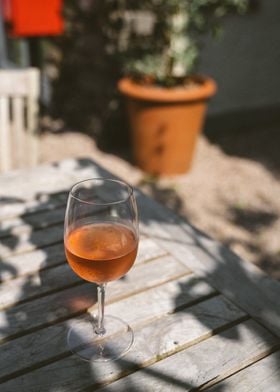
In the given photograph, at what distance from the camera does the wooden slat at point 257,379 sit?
1018mm

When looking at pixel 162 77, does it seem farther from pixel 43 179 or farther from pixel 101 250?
pixel 101 250

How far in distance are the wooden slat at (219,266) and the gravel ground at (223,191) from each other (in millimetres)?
1891

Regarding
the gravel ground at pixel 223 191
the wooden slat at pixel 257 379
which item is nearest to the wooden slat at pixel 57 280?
the wooden slat at pixel 257 379

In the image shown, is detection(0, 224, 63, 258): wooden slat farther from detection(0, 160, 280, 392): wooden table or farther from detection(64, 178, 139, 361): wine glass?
detection(64, 178, 139, 361): wine glass

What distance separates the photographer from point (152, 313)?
123 centimetres

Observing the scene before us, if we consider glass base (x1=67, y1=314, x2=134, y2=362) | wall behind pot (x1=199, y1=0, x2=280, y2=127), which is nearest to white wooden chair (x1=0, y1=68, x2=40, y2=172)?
glass base (x1=67, y1=314, x2=134, y2=362)

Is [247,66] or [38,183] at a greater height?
[38,183]

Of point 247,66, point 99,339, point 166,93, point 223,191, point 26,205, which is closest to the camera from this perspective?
point 99,339

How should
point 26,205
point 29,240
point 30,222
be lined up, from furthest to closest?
point 26,205
point 30,222
point 29,240

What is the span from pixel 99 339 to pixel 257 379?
390mm

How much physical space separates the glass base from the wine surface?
171 millimetres

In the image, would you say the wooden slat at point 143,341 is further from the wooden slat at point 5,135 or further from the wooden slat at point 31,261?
the wooden slat at point 5,135

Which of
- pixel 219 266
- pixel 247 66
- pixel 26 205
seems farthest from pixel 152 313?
pixel 247 66

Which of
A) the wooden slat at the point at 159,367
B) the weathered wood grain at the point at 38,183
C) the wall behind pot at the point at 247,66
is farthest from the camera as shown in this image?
the wall behind pot at the point at 247,66
